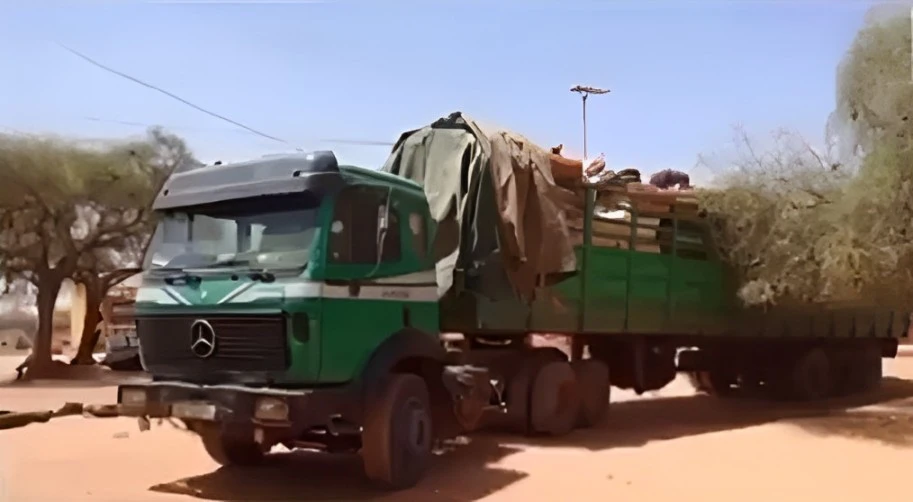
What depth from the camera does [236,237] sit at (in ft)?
25.3

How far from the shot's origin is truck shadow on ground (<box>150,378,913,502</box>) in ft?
26.3

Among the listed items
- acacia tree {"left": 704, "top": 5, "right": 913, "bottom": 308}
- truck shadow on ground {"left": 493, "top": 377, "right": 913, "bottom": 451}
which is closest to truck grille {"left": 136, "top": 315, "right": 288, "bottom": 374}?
truck shadow on ground {"left": 493, "top": 377, "right": 913, "bottom": 451}

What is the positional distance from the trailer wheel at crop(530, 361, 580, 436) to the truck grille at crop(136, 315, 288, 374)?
13.8 feet

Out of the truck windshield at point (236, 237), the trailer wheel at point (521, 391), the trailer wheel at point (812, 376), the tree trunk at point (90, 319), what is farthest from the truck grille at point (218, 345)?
the tree trunk at point (90, 319)

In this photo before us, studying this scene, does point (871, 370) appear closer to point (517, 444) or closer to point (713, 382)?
point (713, 382)

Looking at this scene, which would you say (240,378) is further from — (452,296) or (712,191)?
(712,191)

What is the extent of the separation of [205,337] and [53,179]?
40.2 ft

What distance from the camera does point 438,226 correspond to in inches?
365

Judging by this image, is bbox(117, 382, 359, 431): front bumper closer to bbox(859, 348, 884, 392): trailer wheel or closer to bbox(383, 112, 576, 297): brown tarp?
bbox(383, 112, 576, 297): brown tarp

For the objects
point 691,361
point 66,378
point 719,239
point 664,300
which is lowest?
point 66,378

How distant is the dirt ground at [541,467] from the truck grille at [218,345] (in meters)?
1.13

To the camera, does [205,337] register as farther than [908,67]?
No

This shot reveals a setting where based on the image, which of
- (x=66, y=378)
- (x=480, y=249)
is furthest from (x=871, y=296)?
(x=66, y=378)

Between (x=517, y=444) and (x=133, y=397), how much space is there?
4.45 meters
